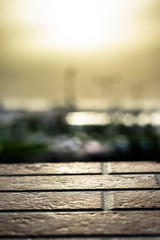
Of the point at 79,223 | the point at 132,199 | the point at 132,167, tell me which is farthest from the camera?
the point at 132,167

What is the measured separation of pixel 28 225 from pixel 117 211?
0.44 m

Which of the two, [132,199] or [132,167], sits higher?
[132,167]

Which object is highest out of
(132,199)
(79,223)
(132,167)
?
(132,167)

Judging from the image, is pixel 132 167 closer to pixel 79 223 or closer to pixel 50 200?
pixel 50 200

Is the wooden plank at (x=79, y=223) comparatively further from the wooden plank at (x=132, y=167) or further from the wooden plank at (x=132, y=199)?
the wooden plank at (x=132, y=167)

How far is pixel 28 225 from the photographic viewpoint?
177cm

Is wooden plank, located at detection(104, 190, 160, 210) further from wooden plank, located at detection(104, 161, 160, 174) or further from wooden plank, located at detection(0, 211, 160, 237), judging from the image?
wooden plank, located at detection(104, 161, 160, 174)

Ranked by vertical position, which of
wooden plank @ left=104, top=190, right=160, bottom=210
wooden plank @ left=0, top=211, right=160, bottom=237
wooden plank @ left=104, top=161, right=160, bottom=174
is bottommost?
wooden plank @ left=0, top=211, right=160, bottom=237

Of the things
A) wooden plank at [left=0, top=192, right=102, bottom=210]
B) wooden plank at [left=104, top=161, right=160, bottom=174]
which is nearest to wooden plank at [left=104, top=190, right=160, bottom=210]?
wooden plank at [left=0, top=192, right=102, bottom=210]

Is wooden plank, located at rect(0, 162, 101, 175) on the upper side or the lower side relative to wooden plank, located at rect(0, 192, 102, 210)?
upper

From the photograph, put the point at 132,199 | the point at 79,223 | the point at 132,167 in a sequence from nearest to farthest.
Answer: the point at 79,223 → the point at 132,199 → the point at 132,167

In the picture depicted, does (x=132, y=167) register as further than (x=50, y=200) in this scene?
Yes

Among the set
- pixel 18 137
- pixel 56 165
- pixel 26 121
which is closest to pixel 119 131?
pixel 26 121

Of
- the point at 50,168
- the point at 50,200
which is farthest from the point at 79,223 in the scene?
the point at 50,168
